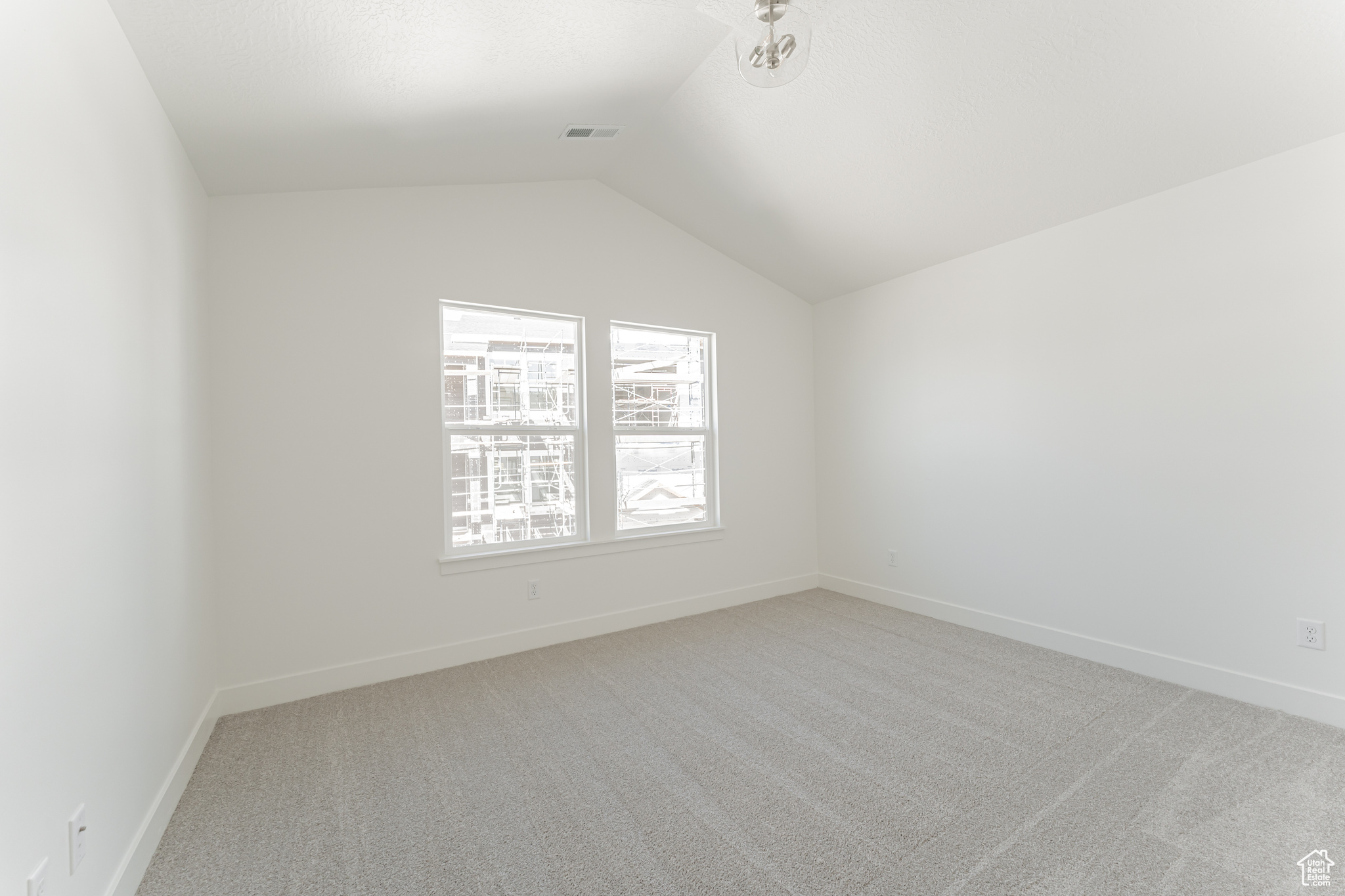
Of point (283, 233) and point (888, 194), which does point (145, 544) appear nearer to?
point (283, 233)

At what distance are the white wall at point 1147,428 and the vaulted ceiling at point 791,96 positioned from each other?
30 centimetres

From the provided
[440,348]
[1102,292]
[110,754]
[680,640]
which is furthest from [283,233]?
[1102,292]

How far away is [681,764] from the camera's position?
2.39 m

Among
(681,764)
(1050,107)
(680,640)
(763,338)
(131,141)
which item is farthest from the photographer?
(763,338)

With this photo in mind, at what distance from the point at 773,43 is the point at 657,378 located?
2623 mm

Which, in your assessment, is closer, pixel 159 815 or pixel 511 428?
pixel 159 815

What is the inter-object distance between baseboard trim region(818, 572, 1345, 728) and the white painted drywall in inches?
71.2

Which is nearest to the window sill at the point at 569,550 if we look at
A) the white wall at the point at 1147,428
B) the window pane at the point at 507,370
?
the window pane at the point at 507,370

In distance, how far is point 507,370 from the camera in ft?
12.4

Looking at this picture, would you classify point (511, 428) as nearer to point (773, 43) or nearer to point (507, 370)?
point (507, 370)

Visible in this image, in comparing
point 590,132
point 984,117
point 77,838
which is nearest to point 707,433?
point 590,132

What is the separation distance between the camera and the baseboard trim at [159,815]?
5.59 ft

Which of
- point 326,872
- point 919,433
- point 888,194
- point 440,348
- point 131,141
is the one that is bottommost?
point 326,872

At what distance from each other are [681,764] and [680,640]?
144 centimetres
